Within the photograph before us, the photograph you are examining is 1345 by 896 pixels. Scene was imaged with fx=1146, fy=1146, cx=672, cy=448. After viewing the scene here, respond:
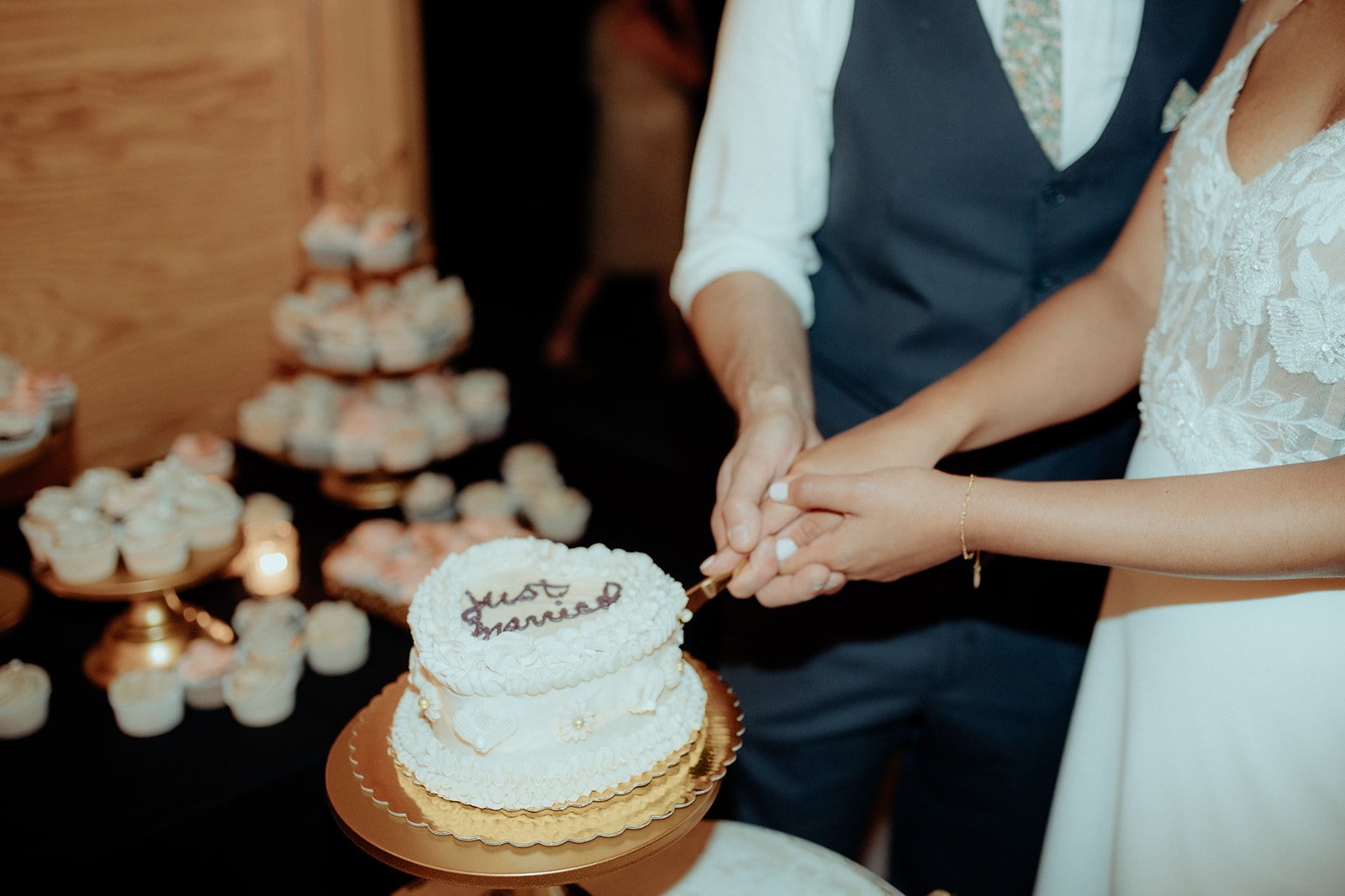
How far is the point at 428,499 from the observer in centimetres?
245

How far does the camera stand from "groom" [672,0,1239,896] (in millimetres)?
1594

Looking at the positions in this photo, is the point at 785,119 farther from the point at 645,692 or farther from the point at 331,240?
the point at 331,240

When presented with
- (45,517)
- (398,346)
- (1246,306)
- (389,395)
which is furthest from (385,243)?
(1246,306)

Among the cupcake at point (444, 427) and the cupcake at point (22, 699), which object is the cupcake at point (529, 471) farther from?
the cupcake at point (22, 699)

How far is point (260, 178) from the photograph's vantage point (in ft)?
8.55

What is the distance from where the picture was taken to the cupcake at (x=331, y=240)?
248 centimetres

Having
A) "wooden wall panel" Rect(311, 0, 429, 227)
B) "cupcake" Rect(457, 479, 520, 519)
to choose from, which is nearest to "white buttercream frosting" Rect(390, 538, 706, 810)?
"cupcake" Rect(457, 479, 520, 519)

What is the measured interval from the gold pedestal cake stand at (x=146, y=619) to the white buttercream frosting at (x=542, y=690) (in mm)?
725

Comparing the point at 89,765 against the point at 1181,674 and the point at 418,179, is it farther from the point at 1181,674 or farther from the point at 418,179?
the point at 418,179

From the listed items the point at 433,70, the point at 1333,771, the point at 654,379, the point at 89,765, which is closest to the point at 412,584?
the point at 89,765

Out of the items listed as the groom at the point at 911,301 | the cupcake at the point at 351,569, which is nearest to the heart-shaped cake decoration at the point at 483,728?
the groom at the point at 911,301

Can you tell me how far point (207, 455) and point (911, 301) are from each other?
4.98 feet

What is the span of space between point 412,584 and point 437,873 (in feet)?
3.39

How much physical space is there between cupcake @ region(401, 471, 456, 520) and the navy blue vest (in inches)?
42.6
